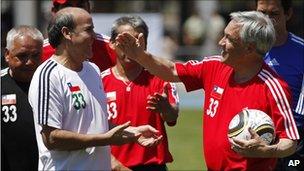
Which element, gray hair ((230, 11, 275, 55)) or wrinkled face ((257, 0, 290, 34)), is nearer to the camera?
gray hair ((230, 11, 275, 55))

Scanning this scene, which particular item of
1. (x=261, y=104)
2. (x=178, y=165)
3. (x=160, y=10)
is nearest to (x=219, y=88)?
(x=261, y=104)

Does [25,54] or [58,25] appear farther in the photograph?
[25,54]

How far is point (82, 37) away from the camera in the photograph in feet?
24.0

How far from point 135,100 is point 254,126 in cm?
150

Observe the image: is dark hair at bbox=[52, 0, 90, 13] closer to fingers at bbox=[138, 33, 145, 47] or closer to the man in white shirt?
fingers at bbox=[138, 33, 145, 47]

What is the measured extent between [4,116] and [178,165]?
283 inches

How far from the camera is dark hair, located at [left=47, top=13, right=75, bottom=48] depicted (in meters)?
7.33

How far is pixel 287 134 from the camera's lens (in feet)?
25.0

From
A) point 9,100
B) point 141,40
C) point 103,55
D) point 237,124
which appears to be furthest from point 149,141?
point 103,55

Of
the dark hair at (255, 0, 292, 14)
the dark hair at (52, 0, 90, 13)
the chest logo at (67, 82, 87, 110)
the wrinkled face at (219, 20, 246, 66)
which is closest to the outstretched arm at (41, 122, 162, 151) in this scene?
the chest logo at (67, 82, 87, 110)

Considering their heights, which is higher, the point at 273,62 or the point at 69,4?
the point at 69,4

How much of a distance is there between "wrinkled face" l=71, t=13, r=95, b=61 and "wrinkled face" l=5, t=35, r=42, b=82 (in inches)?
33.9

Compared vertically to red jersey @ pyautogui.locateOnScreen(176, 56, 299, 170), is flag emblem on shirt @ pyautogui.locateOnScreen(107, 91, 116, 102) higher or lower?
lower

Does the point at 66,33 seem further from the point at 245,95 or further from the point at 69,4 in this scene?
the point at 69,4
